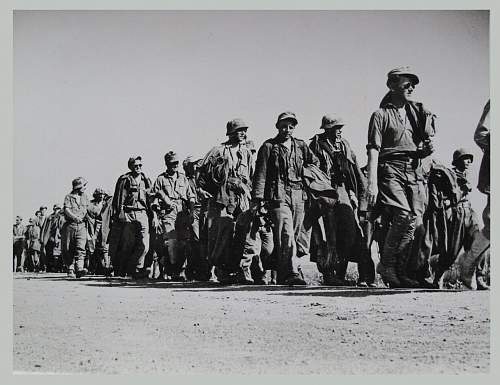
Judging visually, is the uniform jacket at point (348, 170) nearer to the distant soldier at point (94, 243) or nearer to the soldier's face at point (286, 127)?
the soldier's face at point (286, 127)

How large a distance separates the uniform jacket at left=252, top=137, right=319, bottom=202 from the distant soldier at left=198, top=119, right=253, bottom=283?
67cm

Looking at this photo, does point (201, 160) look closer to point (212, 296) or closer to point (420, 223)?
point (212, 296)

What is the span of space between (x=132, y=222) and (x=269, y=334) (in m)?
5.79

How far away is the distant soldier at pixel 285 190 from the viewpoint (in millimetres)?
13656

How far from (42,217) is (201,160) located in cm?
417

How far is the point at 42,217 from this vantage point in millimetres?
17375

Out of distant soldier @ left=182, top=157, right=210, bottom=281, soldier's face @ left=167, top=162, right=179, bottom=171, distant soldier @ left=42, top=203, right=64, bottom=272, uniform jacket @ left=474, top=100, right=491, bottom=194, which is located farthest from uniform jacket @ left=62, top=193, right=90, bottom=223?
uniform jacket @ left=474, top=100, right=491, bottom=194

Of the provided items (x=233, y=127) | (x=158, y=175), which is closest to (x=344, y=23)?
(x=233, y=127)

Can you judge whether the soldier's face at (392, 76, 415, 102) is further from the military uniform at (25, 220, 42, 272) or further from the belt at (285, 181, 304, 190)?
the military uniform at (25, 220, 42, 272)

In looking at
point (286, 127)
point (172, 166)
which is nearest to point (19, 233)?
point (172, 166)

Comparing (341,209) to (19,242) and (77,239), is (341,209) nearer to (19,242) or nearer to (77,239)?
(77,239)

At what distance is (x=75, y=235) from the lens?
18.4m

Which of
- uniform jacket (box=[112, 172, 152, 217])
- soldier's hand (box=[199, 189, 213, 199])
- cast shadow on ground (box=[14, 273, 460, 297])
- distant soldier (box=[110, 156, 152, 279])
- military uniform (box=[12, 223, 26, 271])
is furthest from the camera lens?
military uniform (box=[12, 223, 26, 271])

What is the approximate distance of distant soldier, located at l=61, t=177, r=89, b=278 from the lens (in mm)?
17328
